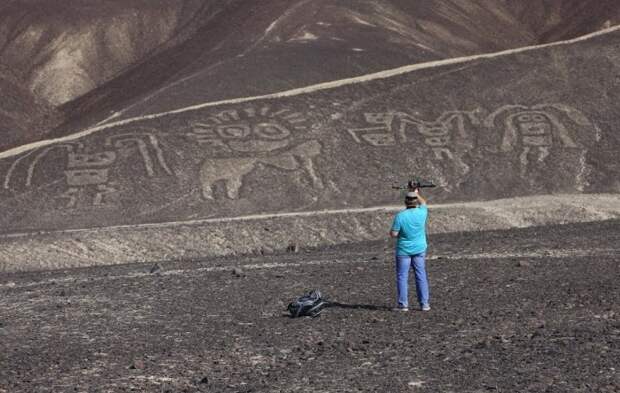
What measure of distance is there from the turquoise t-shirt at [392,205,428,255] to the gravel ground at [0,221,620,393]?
1125mm

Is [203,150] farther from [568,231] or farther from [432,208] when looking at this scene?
Answer: [568,231]

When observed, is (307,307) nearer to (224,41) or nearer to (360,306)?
(360,306)

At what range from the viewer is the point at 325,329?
18.2m

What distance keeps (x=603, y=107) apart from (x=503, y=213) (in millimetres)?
14729

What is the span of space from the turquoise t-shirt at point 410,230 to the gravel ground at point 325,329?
3.69ft

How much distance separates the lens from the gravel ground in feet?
48.4

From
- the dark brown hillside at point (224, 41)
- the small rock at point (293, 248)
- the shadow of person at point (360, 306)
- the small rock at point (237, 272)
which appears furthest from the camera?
the dark brown hillside at point (224, 41)

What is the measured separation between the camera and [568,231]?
32.5m

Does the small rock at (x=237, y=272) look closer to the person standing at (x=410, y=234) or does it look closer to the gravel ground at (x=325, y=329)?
the gravel ground at (x=325, y=329)

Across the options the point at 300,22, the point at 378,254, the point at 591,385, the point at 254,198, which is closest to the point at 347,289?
the point at 378,254

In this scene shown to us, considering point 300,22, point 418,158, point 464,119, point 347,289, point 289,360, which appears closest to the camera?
point 289,360

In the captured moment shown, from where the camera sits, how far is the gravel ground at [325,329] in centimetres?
1474

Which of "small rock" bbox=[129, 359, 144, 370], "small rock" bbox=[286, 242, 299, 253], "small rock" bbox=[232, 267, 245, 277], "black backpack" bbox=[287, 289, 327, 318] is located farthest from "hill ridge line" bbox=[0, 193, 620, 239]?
"small rock" bbox=[129, 359, 144, 370]

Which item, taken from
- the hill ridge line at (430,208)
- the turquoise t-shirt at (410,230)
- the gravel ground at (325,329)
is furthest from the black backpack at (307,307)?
the hill ridge line at (430,208)
